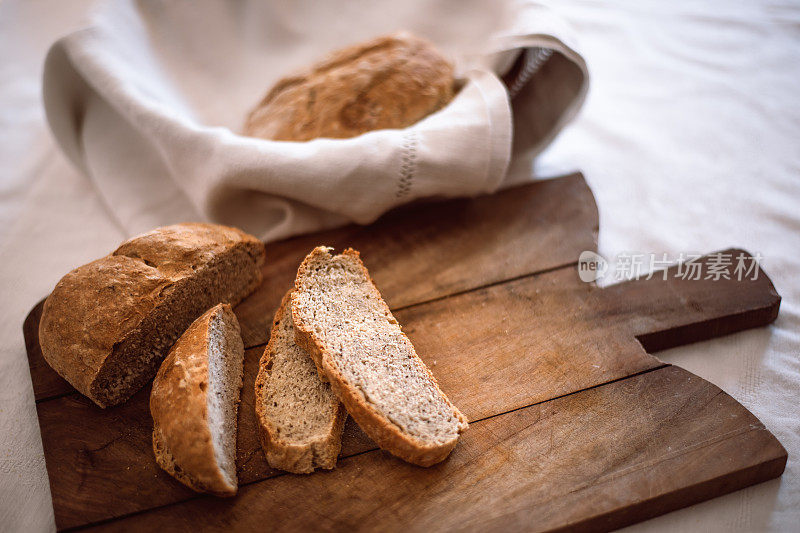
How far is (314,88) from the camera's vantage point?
3.08 metres

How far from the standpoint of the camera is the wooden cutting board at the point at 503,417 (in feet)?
6.59

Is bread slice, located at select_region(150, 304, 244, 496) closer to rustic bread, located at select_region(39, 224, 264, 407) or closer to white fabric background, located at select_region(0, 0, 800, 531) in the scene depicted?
rustic bread, located at select_region(39, 224, 264, 407)

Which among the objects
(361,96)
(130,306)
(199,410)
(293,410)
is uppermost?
(361,96)

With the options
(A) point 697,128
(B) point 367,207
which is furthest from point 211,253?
(A) point 697,128

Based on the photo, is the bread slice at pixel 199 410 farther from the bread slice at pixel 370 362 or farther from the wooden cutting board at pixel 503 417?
the bread slice at pixel 370 362

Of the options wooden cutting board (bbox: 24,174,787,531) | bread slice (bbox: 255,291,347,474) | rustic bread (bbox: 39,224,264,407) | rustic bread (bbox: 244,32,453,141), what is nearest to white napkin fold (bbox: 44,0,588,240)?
rustic bread (bbox: 244,32,453,141)

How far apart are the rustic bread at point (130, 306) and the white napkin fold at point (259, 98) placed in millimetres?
491

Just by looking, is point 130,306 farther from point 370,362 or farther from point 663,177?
point 663,177

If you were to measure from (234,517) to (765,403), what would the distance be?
1.99 m

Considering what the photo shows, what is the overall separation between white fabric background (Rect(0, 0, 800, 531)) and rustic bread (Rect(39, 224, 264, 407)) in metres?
0.43

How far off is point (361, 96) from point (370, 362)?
4.77ft

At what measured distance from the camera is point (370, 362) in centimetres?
219

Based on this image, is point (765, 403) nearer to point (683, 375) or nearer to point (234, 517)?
point (683, 375)

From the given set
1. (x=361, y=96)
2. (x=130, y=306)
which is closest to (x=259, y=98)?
(x=361, y=96)
